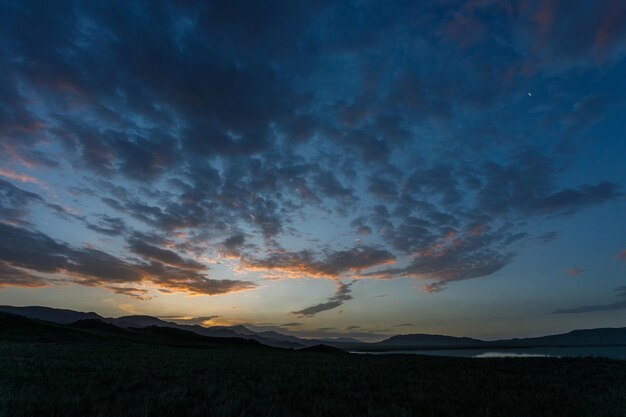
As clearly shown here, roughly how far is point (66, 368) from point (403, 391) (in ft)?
54.1

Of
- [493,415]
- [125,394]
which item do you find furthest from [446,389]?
[125,394]

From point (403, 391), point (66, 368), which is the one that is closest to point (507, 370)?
point (403, 391)

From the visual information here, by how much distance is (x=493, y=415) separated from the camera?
11.9m

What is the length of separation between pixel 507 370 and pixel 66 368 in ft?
94.9

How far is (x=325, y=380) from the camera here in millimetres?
19328

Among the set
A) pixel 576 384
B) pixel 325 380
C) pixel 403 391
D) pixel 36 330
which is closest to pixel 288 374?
pixel 325 380

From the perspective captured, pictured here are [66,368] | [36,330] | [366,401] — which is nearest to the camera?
[366,401]

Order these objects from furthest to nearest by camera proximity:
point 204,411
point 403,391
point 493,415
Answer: point 403,391
point 493,415
point 204,411

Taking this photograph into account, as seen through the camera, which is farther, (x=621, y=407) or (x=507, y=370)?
(x=507, y=370)

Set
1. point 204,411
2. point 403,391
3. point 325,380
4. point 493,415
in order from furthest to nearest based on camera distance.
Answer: point 325,380 < point 403,391 < point 493,415 < point 204,411

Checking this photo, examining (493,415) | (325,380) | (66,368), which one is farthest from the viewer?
(325,380)

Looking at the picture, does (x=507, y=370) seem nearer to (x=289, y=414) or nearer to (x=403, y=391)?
(x=403, y=391)

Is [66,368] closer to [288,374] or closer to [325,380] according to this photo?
[288,374]

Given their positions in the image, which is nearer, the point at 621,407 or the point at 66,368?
the point at 621,407
